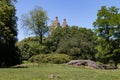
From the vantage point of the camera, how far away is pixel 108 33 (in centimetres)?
5494

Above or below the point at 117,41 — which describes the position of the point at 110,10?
above

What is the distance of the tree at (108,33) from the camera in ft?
178

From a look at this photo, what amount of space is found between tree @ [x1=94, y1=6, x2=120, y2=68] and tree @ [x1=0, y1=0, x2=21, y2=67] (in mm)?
15297

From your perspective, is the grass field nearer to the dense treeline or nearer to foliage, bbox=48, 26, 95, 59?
the dense treeline

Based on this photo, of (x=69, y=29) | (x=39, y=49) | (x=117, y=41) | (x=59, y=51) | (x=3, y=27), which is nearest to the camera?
(x=3, y=27)

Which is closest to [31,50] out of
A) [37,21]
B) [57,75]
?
[37,21]

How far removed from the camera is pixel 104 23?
180 ft

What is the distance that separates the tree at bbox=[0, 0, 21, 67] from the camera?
43125 millimetres

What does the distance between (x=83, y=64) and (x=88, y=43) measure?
27222 mm

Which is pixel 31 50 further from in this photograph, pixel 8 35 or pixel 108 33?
pixel 8 35

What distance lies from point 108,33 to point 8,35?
758 inches

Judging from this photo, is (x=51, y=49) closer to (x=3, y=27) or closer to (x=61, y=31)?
(x=61, y=31)

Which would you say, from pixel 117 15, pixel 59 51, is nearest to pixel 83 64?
pixel 117 15

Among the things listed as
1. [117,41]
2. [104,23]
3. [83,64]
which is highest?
[104,23]
